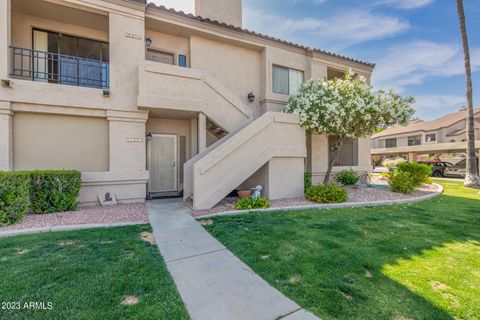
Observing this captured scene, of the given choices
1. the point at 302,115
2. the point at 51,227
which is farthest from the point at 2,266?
the point at 302,115

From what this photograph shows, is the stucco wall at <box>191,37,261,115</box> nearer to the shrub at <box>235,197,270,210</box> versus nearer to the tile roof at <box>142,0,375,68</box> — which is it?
the tile roof at <box>142,0,375,68</box>

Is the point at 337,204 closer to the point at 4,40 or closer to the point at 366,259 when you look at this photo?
the point at 366,259

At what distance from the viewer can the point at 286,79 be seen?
39.2 feet

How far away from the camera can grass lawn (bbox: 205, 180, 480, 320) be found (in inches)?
108

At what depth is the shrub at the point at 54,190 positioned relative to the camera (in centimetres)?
637

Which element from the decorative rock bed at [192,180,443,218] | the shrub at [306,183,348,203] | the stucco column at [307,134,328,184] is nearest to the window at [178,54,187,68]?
the decorative rock bed at [192,180,443,218]

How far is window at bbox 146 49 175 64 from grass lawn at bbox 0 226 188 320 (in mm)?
7871

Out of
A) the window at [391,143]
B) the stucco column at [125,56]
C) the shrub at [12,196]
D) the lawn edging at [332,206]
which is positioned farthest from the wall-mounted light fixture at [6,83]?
the window at [391,143]

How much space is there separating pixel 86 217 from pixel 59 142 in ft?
10.1

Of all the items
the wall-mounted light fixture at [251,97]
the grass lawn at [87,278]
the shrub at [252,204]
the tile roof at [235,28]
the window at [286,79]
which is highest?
the tile roof at [235,28]

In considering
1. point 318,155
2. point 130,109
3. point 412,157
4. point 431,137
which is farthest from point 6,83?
point 431,137

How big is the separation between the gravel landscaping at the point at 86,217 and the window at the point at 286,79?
876cm

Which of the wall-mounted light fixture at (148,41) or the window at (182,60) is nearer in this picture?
the wall-mounted light fixture at (148,41)

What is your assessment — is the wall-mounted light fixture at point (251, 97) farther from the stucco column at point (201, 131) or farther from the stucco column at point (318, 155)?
the stucco column at point (318, 155)
